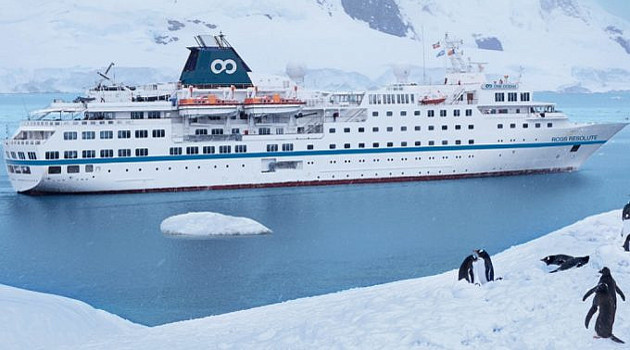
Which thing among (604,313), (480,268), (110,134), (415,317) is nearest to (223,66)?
(110,134)

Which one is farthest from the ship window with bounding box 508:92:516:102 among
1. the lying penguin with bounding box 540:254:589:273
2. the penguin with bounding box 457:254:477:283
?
the penguin with bounding box 457:254:477:283

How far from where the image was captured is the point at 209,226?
27.0 m

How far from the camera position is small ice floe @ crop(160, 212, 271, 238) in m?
26.8

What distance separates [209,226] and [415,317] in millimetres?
15272

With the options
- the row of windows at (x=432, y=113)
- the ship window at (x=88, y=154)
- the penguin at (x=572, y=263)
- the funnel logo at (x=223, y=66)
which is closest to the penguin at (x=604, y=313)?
the penguin at (x=572, y=263)

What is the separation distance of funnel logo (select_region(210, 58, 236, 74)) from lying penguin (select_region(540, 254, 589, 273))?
2865cm

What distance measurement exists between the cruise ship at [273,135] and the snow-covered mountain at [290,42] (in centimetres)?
5016

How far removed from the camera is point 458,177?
40.8 metres

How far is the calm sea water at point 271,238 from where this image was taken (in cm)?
2042

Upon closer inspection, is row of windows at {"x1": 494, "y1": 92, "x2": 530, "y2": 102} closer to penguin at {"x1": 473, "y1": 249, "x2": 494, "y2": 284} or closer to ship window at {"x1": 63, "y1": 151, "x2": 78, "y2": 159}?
ship window at {"x1": 63, "y1": 151, "x2": 78, "y2": 159}

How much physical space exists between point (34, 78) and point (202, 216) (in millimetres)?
78811

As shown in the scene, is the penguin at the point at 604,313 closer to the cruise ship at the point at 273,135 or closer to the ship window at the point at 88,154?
the cruise ship at the point at 273,135

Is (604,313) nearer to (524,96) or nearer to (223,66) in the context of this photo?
(223,66)

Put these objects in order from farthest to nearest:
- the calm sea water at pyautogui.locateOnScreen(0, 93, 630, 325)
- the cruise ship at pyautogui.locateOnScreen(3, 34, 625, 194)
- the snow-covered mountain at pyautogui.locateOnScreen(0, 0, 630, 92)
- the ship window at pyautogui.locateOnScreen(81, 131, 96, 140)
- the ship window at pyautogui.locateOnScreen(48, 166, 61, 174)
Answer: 1. the snow-covered mountain at pyautogui.locateOnScreen(0, 0, 630, 92)
2. the cruise ship at pyautogui.locateOnScreen(3, 34, 625, 194)
3. the ship window at pyautogui.locateOnScreen(81, 131, 96, 140)
4. the ship window at pyautogui.locateOnScreen(48, 166, 61, 174)
5. the calm sea water at pyautogui.locateOnScreen(0, 93, 630, 325)
